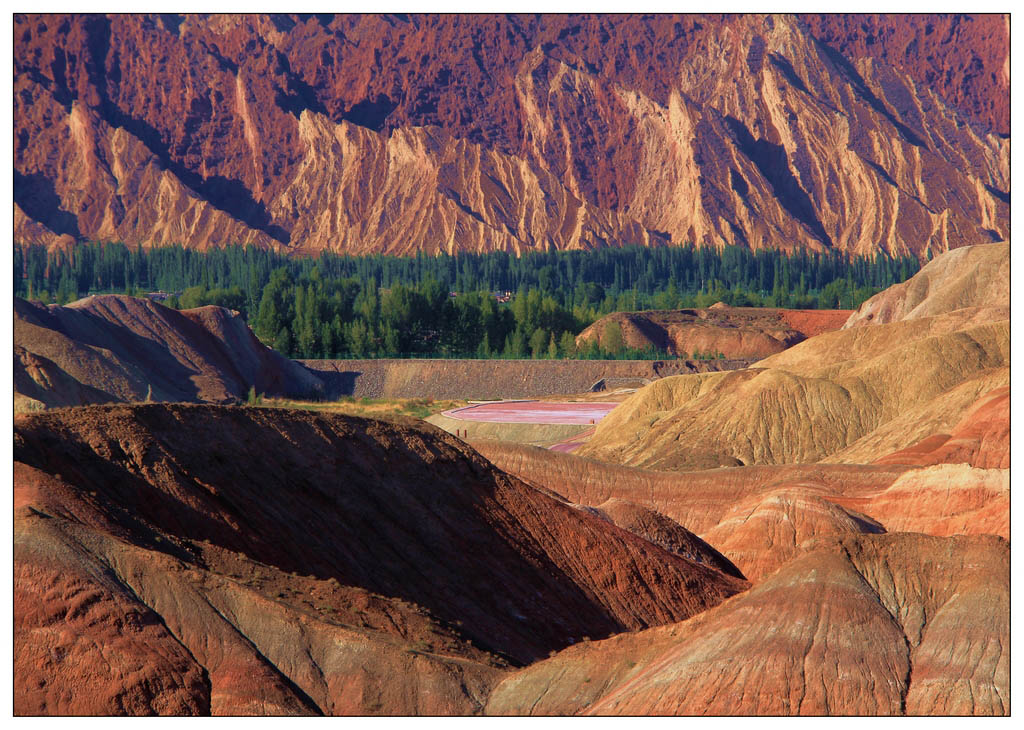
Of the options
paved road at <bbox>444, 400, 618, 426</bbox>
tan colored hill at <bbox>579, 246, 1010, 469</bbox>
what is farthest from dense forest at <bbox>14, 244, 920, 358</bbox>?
tan colored hill at <bbox>579, 246, 1010, 469</bbox>

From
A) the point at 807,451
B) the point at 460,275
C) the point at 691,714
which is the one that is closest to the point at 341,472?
the point at 691,714

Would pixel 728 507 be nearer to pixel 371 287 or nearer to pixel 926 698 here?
pixel 926 698

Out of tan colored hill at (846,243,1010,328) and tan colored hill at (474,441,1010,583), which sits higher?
tan colored hill at (846,243,1010,328)

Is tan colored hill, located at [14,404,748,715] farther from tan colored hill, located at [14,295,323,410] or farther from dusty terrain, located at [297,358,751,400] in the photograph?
dusty terrain, located at [297,358,751,400]

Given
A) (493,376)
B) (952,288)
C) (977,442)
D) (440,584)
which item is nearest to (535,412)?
(493,376)

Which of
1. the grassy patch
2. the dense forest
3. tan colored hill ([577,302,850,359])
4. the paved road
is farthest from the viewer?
tan colored hill ([577,302,850,359])

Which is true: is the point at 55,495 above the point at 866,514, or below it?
above
